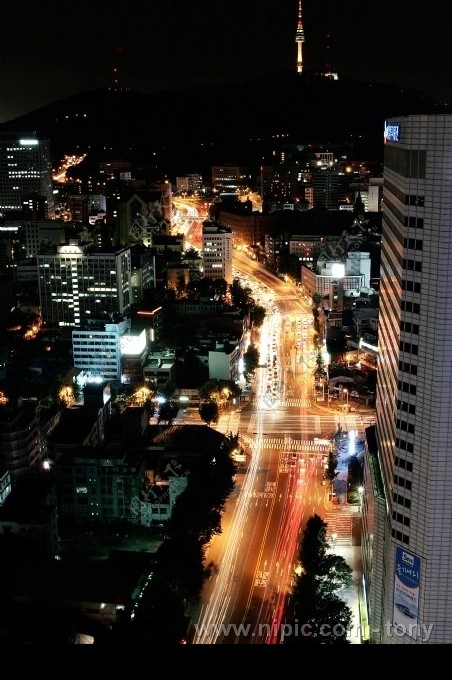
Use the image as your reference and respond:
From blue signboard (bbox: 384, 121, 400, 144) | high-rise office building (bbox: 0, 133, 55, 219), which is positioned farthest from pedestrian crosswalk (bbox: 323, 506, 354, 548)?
high-rise office building (bbox: 0, 133, 55, 219)

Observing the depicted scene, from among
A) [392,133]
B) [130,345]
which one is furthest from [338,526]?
[130,345]

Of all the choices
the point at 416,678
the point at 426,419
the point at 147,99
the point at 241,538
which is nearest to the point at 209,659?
the point at 416,678

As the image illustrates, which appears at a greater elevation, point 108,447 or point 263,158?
Answer: point 263,158

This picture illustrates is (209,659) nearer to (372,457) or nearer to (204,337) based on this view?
(372,457)

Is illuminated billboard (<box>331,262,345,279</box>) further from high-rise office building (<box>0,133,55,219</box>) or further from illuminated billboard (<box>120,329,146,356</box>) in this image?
high-rise office building (<box>0,133,55,219</box>)

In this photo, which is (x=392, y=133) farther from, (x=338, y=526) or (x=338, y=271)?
(x=338, y=271)

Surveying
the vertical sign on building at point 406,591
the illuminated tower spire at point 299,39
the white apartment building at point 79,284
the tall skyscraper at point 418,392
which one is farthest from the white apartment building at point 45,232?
Result: the illuminated tower spire at point 299,39
